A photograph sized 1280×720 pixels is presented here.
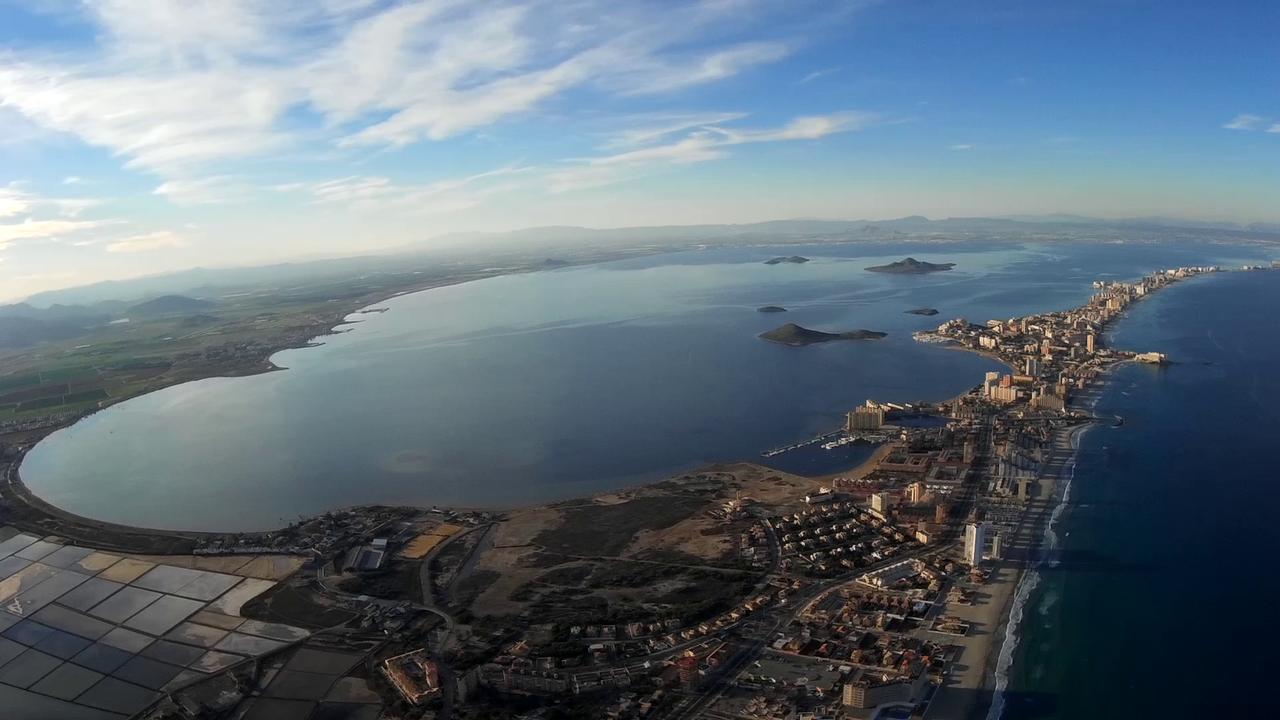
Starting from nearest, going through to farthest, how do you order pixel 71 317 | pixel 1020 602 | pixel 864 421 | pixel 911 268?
1. pixel 1020 602
2. pixel 864 421
3. pixel 71 317
4. pixel 911 268

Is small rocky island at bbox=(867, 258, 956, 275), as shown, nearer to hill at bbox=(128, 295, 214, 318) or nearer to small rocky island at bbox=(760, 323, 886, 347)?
small rocky island at bbox=(760, 323, 886, 347)

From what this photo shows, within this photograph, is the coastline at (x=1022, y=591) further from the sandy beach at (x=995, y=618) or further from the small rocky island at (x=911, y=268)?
Result: the small rocky island at (x=911, y=268)

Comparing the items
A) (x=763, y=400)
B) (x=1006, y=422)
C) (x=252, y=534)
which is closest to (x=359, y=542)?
(x=252, y=534)

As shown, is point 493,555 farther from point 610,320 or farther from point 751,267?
point 751,267

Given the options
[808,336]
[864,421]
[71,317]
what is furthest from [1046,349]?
[71,317]

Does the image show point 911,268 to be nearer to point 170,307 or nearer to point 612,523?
point 612,523
